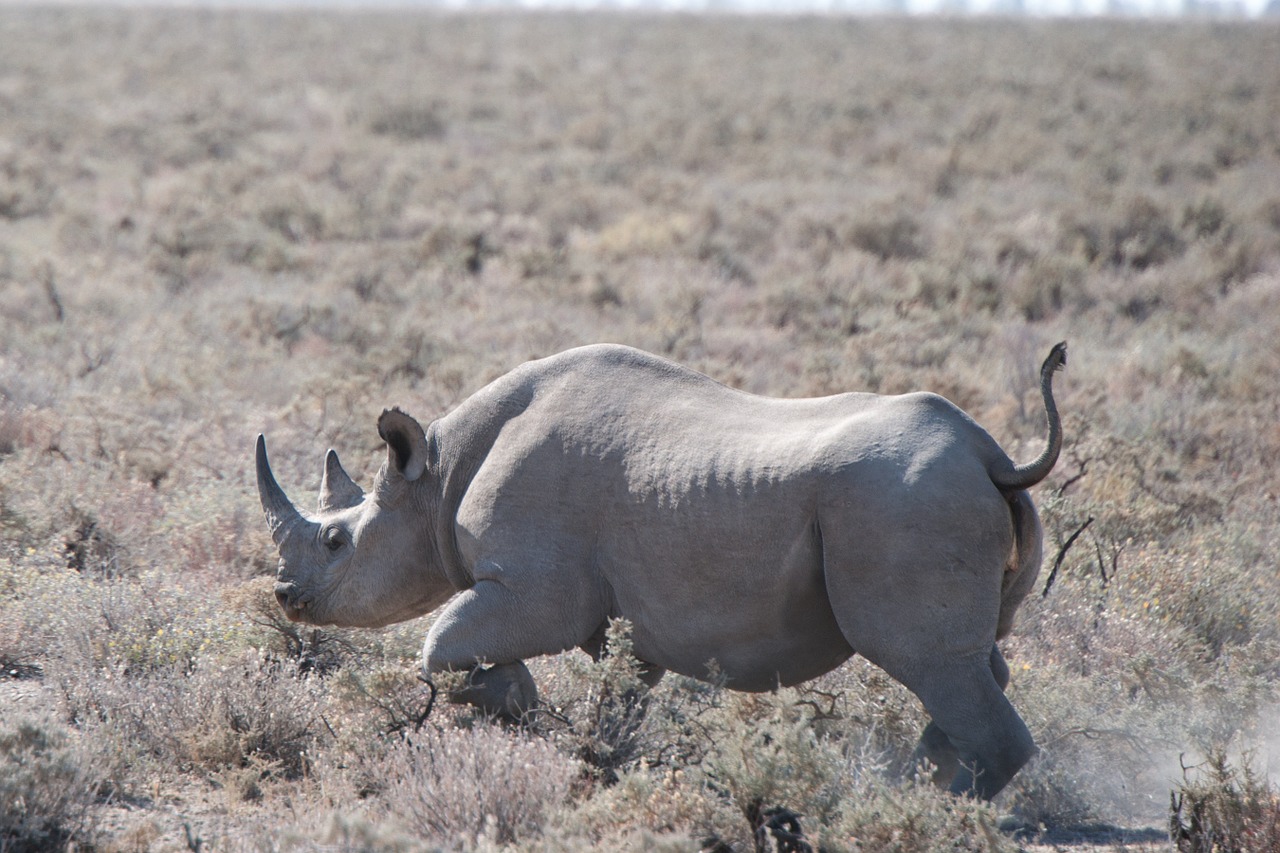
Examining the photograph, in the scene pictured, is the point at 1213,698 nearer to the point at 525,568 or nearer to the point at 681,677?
the point at 681,677

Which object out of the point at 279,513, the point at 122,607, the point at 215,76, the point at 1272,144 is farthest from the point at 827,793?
the point at 215,76

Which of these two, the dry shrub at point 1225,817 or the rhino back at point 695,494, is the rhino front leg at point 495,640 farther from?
the dry shrub at point 1225,817

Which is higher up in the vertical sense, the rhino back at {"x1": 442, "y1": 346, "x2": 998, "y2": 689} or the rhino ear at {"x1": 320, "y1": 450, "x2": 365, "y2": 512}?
the rhino back at {"x1": 442, "y1": 346, "x2": 998, "y2": 689}

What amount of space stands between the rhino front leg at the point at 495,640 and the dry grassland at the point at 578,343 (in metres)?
0.15

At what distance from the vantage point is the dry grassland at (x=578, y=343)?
4.46 metres

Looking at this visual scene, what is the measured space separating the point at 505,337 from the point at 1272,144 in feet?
65.8

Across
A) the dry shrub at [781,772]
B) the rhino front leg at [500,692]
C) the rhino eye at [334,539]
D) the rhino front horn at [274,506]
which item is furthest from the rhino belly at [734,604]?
the rhino front horn at [274,506]

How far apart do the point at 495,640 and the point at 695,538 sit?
2.95 feet

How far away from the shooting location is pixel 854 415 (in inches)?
183

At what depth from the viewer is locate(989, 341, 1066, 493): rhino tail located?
14.2 feet

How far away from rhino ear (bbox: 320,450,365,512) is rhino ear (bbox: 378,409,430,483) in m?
0.47

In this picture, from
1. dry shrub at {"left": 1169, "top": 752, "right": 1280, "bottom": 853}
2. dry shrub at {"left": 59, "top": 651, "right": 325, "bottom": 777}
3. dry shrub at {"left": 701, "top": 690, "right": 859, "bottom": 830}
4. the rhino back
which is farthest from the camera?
dry shrub at {"left": 59, "top": 651, "right": 325, "bottom": 777}

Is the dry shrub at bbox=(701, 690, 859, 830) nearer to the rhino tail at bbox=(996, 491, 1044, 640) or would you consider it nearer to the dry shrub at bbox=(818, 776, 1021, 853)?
the dry shrub at bbox=(818, 776, 1021, 853)

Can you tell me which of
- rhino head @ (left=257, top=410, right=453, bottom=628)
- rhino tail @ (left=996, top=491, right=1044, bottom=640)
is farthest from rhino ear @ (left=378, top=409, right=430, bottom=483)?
rhino tail @ (left=996, top=491, right=1044, bottom=640)
